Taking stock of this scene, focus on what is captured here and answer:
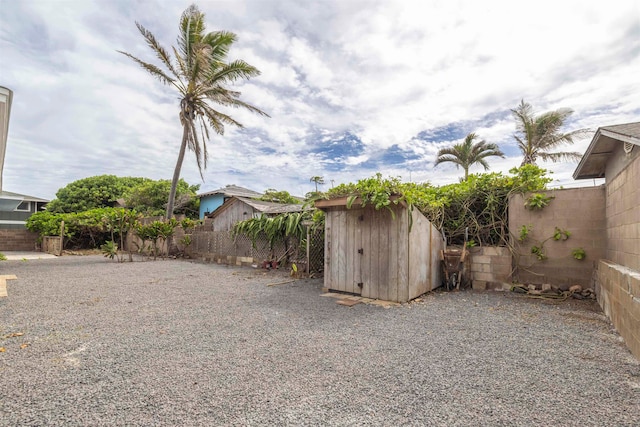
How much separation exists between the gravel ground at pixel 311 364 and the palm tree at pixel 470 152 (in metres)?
11.0

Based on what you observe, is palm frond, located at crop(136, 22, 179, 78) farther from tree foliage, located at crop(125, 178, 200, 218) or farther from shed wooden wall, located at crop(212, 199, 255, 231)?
tree foliage, located at crop(125, 178, 200, 218)

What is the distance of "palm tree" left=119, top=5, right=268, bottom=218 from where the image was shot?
12086 millimetres

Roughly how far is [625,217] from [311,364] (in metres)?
4.58

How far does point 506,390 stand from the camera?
2.10 m

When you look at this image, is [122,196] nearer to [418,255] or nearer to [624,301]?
[418,255]

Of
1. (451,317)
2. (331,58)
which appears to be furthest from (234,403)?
(331,58)

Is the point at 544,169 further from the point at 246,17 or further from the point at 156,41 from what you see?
the point at 156,41

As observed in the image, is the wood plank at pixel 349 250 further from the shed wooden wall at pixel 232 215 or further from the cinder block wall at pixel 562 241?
the shed wooden wall at pixel 232 215

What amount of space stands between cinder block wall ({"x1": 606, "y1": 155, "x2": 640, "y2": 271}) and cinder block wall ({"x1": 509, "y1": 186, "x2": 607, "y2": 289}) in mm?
338

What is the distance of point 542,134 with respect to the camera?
1288 cm

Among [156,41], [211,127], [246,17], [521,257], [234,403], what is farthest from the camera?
[211,127]

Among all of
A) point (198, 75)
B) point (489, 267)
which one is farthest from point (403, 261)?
point (198, 75)

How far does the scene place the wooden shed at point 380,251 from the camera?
16.1 feet

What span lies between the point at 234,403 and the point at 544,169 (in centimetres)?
680
